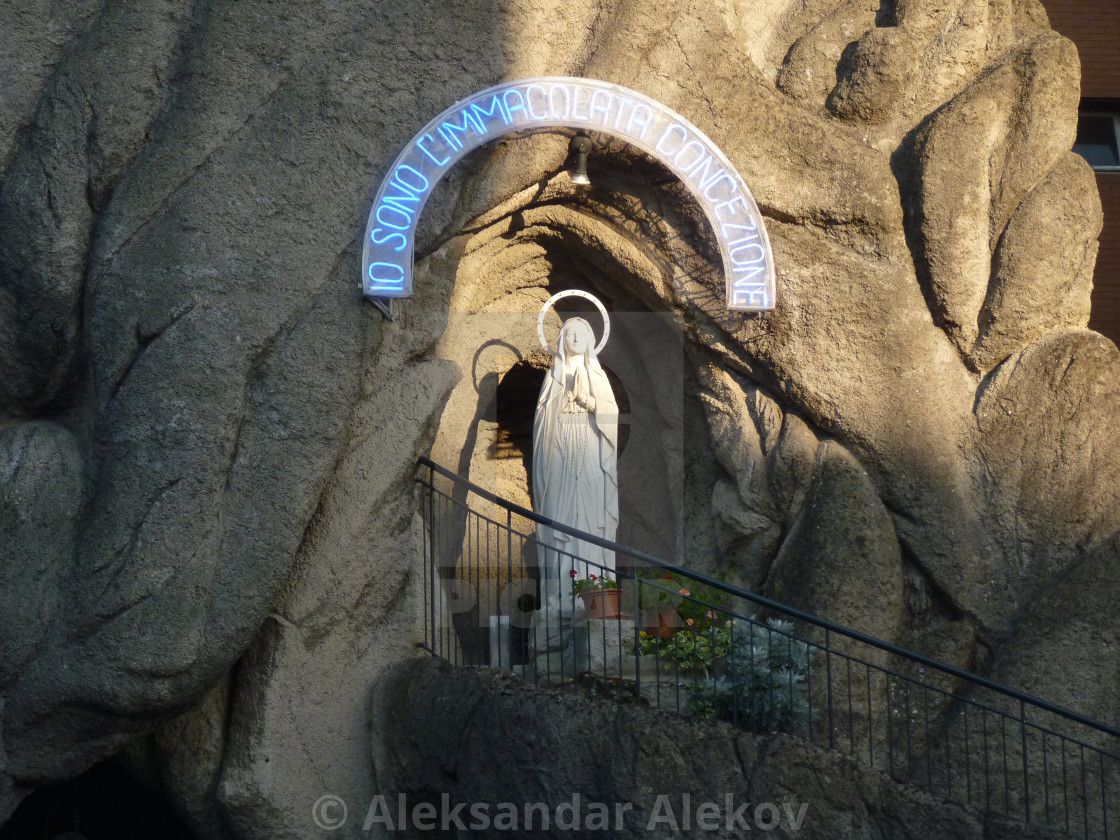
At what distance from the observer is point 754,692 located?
7129mm

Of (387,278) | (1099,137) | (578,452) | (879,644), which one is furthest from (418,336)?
(1099,137)

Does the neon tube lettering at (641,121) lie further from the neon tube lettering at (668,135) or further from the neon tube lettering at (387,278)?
the neon tube lettering at (387,278)

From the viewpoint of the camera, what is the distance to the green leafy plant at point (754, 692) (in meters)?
7.00

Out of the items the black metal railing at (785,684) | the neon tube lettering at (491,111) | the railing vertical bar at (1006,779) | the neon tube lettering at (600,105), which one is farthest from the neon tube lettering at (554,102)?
the railing vertical bar at (1006,779)

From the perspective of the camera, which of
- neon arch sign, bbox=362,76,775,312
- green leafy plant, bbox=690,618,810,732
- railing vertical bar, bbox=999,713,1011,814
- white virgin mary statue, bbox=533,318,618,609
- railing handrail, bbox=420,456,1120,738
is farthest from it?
white virgin mary statue, bbox=533,318,618,609

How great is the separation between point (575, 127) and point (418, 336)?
1627 mm

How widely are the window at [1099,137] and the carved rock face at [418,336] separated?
2.68 metres

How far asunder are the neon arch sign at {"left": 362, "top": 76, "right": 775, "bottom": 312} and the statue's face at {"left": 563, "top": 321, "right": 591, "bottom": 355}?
3.53 feet

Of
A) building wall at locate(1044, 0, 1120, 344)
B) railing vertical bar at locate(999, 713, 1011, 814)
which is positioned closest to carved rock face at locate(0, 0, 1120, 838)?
railing vertical bar at locate(999, 713, 1011, 814)

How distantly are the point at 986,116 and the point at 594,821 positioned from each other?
5.22 metres

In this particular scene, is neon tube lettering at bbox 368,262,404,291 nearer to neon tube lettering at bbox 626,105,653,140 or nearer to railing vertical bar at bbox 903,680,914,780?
neon tube lettering at bbox 626,105,653,140

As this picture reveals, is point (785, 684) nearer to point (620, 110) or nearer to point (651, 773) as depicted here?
point (651, 773)

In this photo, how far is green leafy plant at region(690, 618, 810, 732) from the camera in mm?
7004

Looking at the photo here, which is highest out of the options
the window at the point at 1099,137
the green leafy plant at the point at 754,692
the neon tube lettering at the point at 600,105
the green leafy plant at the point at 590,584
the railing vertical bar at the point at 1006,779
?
the window at the point at 1099,137
